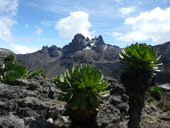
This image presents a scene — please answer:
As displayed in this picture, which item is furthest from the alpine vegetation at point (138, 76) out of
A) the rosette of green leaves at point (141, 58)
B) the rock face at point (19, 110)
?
the rock face at point (19, 110)

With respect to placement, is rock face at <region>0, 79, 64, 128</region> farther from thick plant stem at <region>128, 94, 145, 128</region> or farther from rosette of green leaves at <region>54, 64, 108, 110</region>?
thick plant stem at <region>128, 94, 145, 128</region>

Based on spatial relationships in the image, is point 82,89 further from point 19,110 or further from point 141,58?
point 141,58

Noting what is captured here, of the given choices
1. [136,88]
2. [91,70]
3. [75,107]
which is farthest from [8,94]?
[136,88]

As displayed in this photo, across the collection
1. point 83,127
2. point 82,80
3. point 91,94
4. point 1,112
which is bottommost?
point 83,127

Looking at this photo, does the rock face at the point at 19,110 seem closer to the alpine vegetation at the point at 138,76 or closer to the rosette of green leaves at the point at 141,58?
the alpine vegetation at the point at 138,76

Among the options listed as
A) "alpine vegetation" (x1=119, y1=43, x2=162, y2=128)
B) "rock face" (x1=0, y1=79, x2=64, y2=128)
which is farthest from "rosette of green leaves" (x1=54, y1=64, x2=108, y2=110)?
"alpine vegetation" (x1=119, y1=43, x2=162, y2=128)

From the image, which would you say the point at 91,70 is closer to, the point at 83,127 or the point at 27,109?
the point at 83,127

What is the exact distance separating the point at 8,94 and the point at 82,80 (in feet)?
8.81

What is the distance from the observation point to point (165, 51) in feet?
425

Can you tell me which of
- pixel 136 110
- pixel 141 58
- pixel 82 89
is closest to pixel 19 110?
pixel 82 89

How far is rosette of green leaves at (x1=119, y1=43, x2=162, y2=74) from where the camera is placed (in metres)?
6.47

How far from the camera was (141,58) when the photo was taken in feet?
21.3

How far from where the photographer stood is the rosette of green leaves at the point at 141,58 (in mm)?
6471

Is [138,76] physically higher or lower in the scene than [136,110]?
higher
